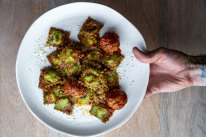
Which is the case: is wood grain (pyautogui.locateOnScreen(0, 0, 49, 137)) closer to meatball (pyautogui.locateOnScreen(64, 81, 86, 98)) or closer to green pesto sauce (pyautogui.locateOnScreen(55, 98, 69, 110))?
green pesto sauce (pyautogui.locateOnScreen(55, 98, 69, 110))

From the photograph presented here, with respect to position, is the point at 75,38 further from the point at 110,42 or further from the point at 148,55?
the point at 148,55

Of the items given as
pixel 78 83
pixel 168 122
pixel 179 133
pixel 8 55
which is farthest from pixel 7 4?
pixel 179 133

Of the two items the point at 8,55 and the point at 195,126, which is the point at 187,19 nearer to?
the point at 195,126

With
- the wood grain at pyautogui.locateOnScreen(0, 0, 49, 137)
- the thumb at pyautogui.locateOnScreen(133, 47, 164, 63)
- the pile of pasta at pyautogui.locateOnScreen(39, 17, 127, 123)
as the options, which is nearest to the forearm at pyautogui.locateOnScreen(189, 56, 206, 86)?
the thumb at pyautogui.locateOnScreen(133, 47, 164, 63)

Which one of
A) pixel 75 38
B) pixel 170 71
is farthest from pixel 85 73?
pixel 170 71

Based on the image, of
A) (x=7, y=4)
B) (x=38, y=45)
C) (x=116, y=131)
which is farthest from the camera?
(x=116, y=131)
